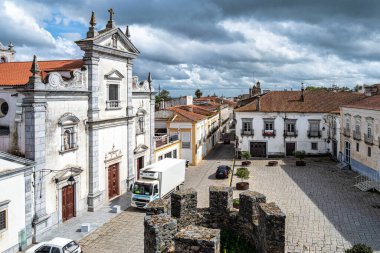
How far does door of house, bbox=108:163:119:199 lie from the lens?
26833mm

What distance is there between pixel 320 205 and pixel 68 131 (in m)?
19.2

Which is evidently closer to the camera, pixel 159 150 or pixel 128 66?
pixel 128 66

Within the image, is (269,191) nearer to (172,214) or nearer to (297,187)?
(297,187)

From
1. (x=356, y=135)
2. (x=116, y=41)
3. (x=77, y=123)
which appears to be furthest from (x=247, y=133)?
(x=77, y=123)

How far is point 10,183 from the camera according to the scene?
57.0 ft

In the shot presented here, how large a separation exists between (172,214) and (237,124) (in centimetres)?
3173

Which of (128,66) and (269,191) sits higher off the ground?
(128,66)

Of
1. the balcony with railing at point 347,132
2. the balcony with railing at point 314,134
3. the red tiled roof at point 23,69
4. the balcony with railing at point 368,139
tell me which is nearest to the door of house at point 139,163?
the red tiled roof at point 23,69

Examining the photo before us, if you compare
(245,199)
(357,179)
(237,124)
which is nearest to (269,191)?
(357,179)

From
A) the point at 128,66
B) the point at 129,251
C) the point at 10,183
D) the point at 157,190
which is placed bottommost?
the point at 129,251

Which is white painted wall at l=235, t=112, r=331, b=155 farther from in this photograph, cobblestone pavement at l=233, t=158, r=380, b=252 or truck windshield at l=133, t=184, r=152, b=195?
truck windshield at l=133, t=184, r=152, b=195

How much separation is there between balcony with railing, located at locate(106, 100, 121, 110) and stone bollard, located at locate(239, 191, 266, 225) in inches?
564

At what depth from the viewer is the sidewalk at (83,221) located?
2005 cm

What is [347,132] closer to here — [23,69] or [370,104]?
[370,104]
